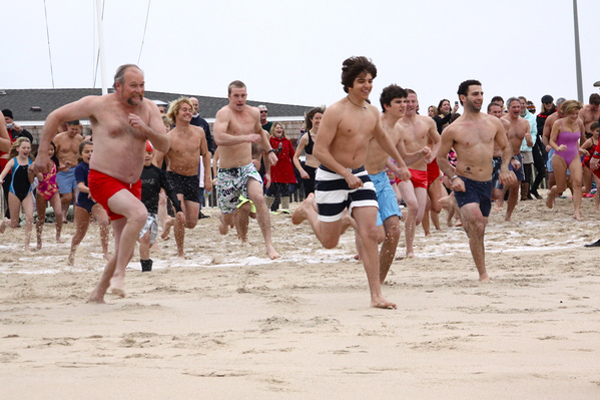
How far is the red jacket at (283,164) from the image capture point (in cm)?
1862

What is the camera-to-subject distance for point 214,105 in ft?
110

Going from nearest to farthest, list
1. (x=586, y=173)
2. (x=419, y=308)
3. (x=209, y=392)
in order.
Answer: (x=209, y=392) < (x=419, y=308) < (x=586, y=173)

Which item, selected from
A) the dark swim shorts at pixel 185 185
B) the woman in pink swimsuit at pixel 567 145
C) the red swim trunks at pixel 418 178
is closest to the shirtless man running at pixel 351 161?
the red swim trunks at pixel 418 178

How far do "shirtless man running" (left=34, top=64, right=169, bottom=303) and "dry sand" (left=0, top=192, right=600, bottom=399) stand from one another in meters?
0.60

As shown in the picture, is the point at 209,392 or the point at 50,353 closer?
the point at 209,392

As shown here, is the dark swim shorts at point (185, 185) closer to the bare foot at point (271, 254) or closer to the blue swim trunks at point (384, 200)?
the bare foot at point (271, 254)

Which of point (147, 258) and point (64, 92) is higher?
point (64, 92)

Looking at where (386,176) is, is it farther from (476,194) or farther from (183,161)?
(183,161)

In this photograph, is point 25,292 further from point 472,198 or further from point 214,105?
point 214,105

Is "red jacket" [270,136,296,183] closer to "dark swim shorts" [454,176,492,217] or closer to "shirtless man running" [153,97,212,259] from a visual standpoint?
"shirtless man running" [153,97,212,259]

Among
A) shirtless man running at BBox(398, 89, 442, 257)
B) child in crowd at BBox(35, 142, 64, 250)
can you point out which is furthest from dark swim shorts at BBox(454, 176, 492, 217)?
child in crowd at BBox(35, 142, 64, 250)

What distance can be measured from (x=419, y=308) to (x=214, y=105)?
2793cm

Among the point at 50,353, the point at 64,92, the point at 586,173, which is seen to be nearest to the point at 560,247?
the point at 586,173

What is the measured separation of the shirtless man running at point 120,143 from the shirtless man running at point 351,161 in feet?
4.13
